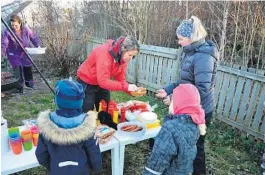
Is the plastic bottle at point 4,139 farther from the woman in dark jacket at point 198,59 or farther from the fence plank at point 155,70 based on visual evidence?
the fence plank at point 155,70

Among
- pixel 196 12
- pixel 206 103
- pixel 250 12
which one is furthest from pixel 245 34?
pixel 206 103

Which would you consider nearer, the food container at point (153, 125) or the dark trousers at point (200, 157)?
the dark trousers at point (200, 157)

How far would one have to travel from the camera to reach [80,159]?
1890 millimetres

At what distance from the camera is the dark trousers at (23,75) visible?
568 centimetres

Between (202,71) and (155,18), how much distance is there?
197 inches

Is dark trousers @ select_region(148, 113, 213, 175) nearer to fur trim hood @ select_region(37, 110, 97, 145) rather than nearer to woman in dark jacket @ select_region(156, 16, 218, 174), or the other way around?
woman in dark jacket @ select_region(156, 16, 218, 174)

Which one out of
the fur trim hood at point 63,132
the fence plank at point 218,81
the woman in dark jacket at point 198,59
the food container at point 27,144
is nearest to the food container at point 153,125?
the woman in dark jacket at point 198,59

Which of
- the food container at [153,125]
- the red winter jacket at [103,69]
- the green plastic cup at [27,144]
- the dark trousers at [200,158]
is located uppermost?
the red winter jacket at [103,69]

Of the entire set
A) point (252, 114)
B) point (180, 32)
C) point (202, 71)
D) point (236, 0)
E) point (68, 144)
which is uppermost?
point (236, 0)

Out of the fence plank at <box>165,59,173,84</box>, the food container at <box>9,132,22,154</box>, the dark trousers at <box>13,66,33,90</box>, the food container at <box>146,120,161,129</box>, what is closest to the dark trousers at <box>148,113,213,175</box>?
the food container at <box>146,120,161,129</box>

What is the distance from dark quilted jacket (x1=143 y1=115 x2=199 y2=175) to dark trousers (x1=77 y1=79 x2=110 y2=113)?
1306mm

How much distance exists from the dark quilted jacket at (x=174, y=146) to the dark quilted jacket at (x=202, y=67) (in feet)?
1.80

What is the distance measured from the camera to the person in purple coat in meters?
5.18

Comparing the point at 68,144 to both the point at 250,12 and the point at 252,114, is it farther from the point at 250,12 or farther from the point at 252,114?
the point at 250,12
